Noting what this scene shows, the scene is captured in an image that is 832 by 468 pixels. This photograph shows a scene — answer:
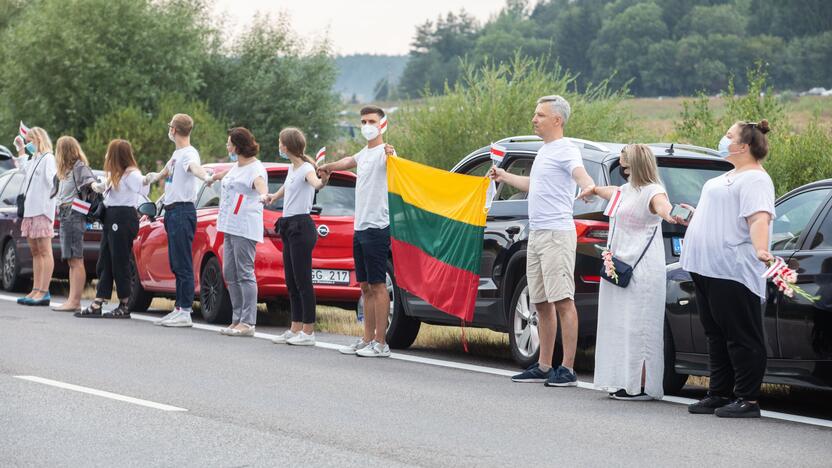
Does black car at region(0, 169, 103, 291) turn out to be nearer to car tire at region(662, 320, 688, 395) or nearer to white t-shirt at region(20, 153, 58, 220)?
white t-shirt at region(20, 153, 58, 220)

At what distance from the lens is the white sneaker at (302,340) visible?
43.9 feet

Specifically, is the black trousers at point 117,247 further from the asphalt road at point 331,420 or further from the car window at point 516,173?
the car window at point 516,173

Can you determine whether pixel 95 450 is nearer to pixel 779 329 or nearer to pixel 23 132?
pixel 779 329

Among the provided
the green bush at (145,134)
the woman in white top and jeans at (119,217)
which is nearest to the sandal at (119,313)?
the woman in white top and jeans at (119,217)

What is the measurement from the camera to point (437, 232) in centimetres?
1271

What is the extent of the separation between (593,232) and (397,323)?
303 centimetres

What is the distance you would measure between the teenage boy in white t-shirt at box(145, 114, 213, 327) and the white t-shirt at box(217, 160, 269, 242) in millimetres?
673

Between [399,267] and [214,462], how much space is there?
5944 mm

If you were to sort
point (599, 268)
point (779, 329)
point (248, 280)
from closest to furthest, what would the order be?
1. point (779, 329)
2. point (599, 268)
3. point (248, 280)

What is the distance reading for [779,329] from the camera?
914 cm

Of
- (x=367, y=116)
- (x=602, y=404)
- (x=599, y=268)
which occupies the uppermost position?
(x=367, y=116)

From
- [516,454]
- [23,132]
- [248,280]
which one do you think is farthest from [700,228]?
[23,132]

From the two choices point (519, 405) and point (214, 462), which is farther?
point (519, 405)

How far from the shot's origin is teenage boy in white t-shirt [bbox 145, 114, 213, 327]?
48.5ft
